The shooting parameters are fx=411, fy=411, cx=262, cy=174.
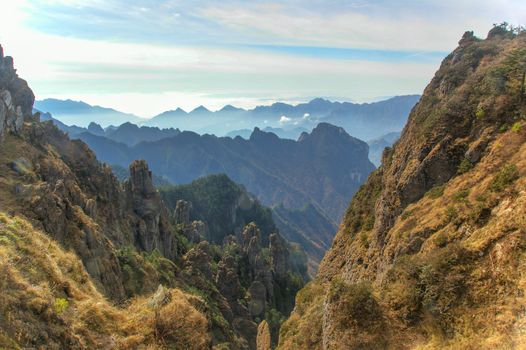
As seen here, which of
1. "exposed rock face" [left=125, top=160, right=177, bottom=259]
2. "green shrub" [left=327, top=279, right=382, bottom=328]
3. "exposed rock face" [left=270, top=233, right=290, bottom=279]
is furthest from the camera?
"exposed rock face" [left=270, top=233, right=290, bottom=279]

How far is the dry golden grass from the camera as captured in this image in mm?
11422

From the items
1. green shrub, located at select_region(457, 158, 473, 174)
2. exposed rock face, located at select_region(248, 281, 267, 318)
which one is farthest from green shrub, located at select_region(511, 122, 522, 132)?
exposed rock face, located at select_region(248, 281, 267, 318)

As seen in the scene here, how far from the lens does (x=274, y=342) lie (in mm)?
57125

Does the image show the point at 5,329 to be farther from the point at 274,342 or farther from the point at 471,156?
the point at 274,342

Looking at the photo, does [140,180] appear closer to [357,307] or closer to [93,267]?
[93,267]

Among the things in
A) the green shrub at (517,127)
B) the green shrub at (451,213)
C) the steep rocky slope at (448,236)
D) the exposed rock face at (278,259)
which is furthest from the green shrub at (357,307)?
the exposed rock face at (278,259)

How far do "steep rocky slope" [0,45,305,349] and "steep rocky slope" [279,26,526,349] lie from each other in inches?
267

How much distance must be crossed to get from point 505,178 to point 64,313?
18.0 m

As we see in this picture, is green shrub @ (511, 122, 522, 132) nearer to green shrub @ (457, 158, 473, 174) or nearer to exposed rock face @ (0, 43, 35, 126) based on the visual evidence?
green shrub @ (457, 158, 473, 174)

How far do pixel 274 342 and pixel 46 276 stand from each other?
4777 cm

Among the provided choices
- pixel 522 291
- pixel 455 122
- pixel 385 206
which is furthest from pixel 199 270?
pixel 522 291

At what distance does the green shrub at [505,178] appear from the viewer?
17594 millimetres

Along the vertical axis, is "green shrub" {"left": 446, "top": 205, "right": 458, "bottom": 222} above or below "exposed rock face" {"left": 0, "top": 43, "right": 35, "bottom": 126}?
below

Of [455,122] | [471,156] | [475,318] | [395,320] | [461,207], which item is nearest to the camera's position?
[475,318]
